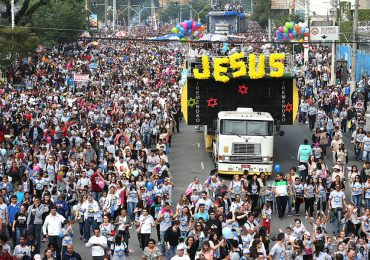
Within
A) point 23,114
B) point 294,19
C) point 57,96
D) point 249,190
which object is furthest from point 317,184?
point 294,19

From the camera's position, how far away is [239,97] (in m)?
31.7

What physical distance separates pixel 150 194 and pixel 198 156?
10867mm

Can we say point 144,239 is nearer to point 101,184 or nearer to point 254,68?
point 101,184

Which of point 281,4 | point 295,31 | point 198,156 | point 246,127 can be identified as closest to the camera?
point 246,127

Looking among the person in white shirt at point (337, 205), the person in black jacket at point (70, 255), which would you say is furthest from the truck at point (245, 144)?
the person in black jacket at point (70, 255)

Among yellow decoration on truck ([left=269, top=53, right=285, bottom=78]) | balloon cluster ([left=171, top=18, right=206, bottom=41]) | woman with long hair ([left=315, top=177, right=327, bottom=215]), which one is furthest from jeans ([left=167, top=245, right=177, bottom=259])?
balloon cluster ([left=171, top=18, right=206, bottom=41])

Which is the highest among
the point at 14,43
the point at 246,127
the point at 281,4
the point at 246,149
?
the point at 281,4

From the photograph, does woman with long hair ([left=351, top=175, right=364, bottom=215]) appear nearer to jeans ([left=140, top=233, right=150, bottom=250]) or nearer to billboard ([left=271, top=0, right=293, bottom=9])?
jeans ([left=140, top=233, right=150, bottom=250])

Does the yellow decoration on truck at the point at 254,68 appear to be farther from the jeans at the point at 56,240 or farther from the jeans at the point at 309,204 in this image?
the jeans at the point at 56,240

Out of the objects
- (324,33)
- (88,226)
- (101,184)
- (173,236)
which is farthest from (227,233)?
(324,33)

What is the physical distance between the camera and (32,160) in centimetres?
2792

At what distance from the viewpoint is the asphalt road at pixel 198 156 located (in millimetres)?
25456

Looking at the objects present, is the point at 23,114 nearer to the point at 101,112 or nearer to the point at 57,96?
the point at 101,112

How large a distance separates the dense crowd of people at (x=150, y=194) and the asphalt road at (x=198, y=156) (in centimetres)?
33
